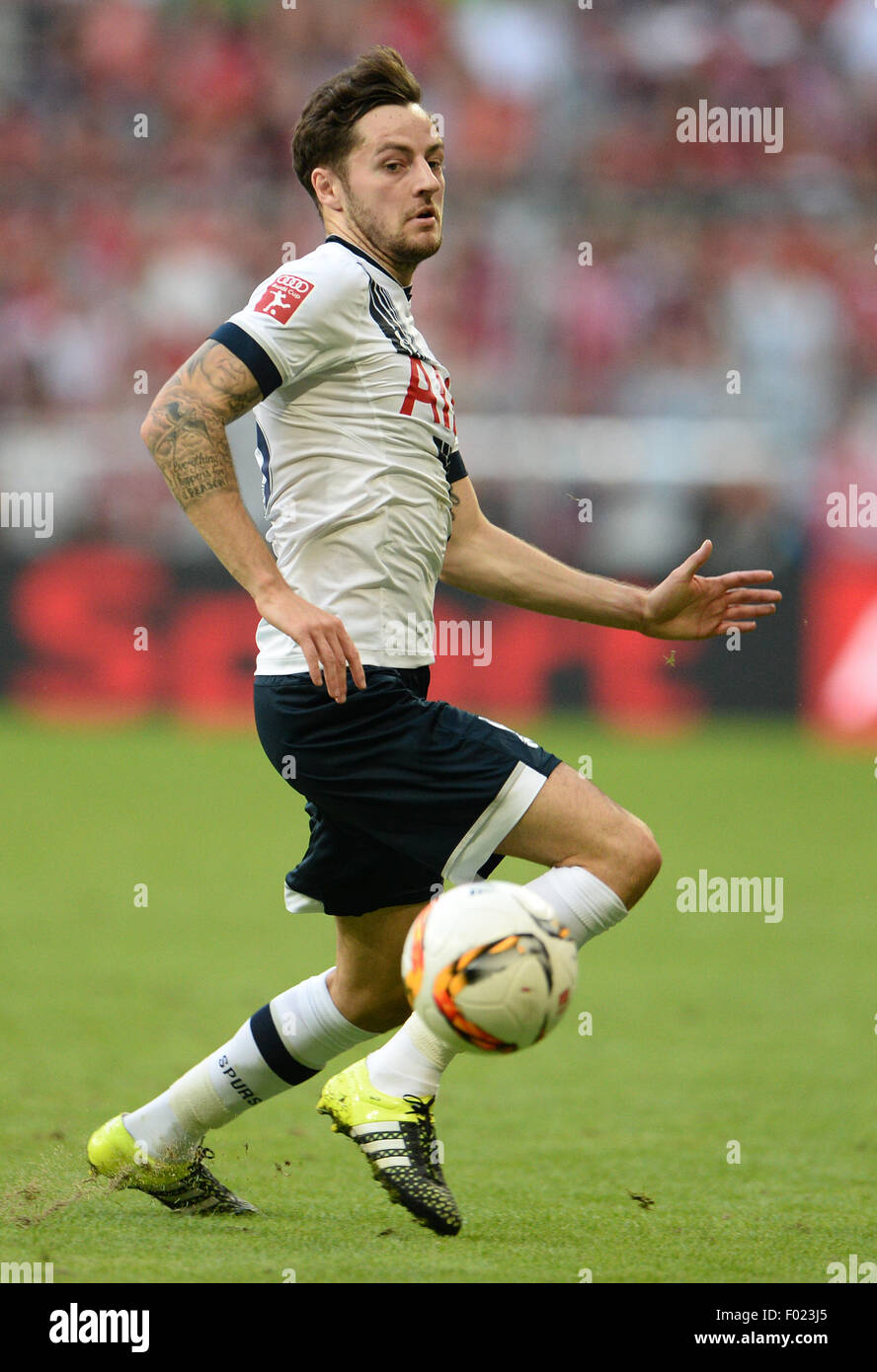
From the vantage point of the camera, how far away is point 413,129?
3992 millimetres

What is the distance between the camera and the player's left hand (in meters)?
4.28

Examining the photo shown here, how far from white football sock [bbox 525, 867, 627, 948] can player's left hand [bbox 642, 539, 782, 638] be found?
0.78 m

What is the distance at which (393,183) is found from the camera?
13.1 ft

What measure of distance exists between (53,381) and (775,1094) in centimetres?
1143

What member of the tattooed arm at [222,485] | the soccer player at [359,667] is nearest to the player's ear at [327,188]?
the soccer player at [359,667]

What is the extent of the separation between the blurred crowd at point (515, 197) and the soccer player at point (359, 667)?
1064cm

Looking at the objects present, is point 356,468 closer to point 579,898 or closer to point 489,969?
point 579,898

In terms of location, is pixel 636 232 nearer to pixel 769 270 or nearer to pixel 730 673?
pixel 769 270

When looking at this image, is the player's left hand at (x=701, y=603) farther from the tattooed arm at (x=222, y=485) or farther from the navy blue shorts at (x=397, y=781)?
the tattooed arm at (x=222, y=485)

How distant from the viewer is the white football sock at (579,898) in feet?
12.3

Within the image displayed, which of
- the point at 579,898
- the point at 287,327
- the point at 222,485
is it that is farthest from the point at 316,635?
the point at 579,898

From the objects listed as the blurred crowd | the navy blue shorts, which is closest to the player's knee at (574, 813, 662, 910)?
the navy blue shorts
